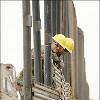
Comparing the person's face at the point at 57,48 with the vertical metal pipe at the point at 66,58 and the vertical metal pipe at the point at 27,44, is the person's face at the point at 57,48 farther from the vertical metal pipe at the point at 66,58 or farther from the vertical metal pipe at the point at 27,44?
the vertical metal pipe at the point at 66,58

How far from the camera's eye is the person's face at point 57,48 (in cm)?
653

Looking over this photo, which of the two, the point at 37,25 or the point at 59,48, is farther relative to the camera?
the point at 59,48

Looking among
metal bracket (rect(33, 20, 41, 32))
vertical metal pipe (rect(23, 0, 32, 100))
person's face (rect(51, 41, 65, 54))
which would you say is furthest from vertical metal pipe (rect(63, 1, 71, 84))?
vertical metal pipe (rect(23, 0, 32, 100))

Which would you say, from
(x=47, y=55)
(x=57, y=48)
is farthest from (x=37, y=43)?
(x=57, y=48)

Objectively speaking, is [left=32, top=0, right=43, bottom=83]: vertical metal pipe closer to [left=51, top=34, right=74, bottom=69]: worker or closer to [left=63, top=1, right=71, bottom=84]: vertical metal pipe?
[left=51, top=34, right=74, bottom=69]: worker

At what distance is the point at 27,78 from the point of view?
5.17 meters

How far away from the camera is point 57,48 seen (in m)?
6.57

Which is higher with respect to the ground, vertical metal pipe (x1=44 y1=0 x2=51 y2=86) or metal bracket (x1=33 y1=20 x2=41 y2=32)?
metal bracket (x1=33 y1=20 x2=41 y2=32)

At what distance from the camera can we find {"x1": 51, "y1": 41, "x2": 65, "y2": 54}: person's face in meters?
6.53

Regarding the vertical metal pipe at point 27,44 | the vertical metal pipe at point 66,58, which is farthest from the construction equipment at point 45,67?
the vertical metal pipe at point 66,58

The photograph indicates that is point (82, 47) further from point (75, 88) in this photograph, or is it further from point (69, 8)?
point (69, 8)

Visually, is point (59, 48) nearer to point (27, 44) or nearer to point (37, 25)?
point (37, 25)

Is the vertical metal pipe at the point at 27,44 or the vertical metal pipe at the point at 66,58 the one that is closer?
the vertical metal pipe at the point at 27,44

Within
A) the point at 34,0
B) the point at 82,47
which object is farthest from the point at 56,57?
the point at 82,47
